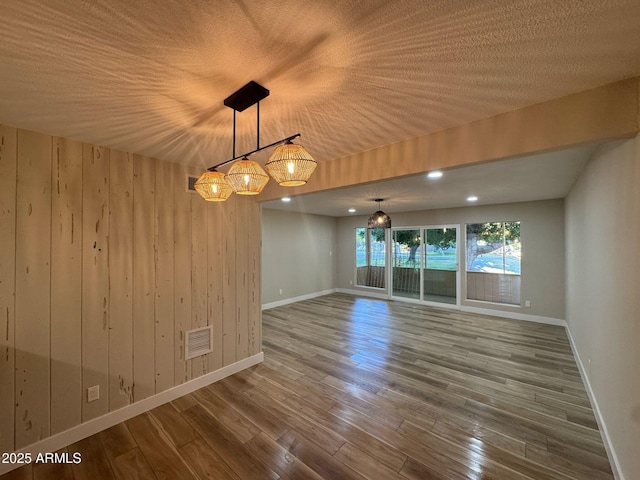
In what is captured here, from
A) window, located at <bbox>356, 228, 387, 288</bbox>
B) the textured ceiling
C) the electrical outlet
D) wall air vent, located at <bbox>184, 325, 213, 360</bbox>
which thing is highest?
the textured ceiling

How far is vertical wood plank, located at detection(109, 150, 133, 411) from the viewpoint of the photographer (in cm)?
235

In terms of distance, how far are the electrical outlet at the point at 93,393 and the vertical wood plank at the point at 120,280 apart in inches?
3.6

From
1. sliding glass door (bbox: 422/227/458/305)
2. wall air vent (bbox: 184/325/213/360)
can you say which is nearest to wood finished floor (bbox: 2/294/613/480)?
wall air vent (bbox: 184/325/213/360)

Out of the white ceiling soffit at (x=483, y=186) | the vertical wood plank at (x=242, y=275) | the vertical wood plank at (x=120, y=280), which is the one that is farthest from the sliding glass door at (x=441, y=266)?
the vertical wood plank at (x=120, y=280)

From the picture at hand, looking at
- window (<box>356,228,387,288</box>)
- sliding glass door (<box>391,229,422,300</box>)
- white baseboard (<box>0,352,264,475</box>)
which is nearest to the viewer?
white baseboard (<box>0,352,264,475</box>)

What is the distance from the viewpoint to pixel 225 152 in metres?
2.50

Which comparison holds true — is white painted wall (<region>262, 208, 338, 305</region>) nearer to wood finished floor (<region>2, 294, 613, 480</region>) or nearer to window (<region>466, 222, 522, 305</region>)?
wood finished floor (<region>2, 294, 613, 480</region>)

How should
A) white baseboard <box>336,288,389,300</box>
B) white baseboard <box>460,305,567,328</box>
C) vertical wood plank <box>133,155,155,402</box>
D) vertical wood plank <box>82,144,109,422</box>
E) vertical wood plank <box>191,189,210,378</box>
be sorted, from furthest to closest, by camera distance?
white baseboard <box>336,288,389,300</box> < white baseboard <box>460,305,567,328</box> < vertical wood plank <box>191,189,210,378</box> < vertical wood plank <box>133,155,155,402</box> < vertical wood plank <box>82,144,109,422</box>

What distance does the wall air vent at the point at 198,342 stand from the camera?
9.32ft

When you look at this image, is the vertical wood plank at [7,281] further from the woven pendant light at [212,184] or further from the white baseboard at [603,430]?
Answer: the white baseboard at [603,430]

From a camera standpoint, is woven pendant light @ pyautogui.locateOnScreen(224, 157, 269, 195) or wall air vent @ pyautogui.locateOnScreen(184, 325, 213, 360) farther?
Result: wall air vent @ pyautogui.locateOnScreen(184, 325, 213, 360)

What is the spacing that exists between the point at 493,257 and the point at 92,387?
7020mm

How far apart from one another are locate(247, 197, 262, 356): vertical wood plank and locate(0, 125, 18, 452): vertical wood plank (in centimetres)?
203

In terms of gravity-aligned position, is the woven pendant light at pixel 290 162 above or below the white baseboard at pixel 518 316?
above
